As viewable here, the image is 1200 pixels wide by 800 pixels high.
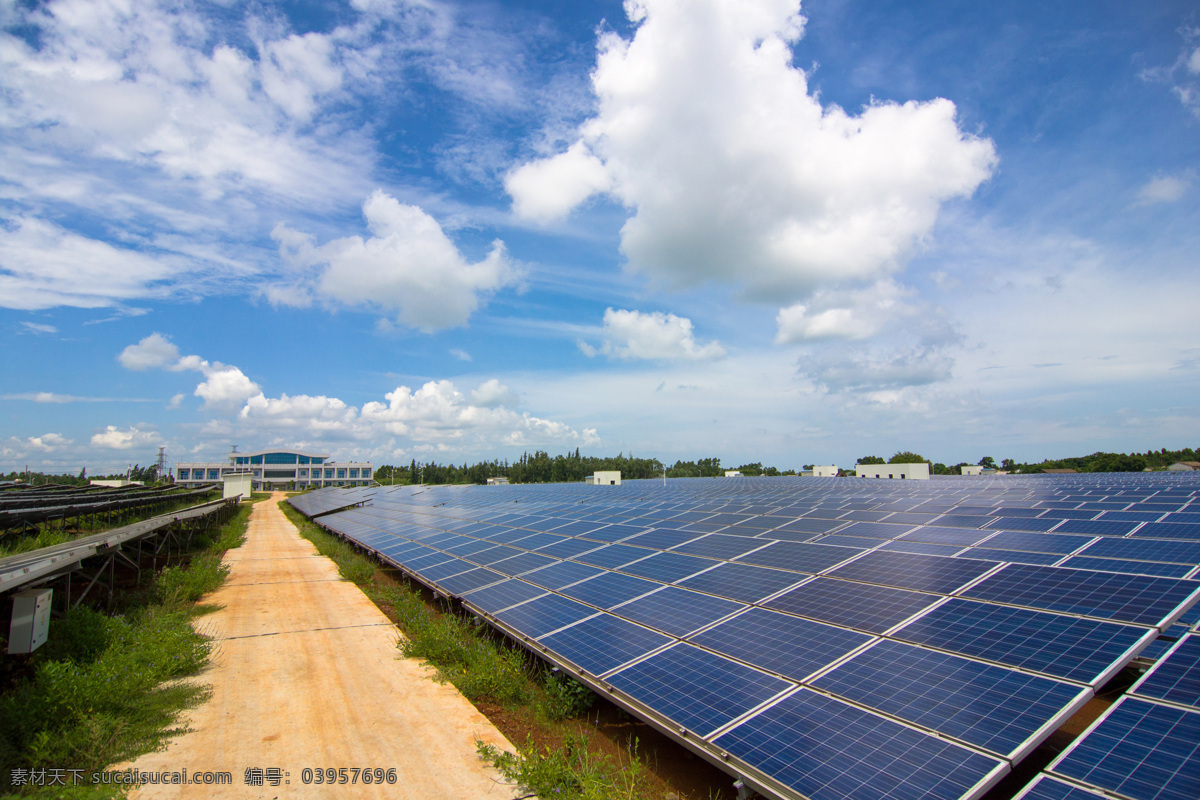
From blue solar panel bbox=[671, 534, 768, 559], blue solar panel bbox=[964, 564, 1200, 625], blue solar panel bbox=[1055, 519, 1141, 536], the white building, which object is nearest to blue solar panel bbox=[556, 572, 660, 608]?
blue solar panel bbox=[671, 534, 768, 559]

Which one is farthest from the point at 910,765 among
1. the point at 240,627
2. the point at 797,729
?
the point at 240,627

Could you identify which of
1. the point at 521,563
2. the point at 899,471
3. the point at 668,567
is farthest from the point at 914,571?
the point at 899,471

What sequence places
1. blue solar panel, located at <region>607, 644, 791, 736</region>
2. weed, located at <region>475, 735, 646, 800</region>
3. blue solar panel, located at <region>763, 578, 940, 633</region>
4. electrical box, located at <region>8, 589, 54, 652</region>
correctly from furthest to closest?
electrical box, located at <region>8, 589, 54, 652</region> < blue solar panel, located at <region>763, 578, 940, 633</region> < weed, located at <region>475, 735, 646, 800</region> < blue solar panel, located at <region>607, 644, 791, 736</region>

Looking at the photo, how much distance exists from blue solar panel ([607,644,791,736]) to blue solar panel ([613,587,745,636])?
0.84 metres

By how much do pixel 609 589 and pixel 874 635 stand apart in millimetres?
5758

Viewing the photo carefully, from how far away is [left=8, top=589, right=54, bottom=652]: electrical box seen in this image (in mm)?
8686

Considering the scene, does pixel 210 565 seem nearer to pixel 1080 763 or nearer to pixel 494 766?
pixel 494 766

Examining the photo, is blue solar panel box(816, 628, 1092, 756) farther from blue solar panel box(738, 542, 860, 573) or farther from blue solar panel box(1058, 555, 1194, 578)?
blue solar panel box(1058, 555, 1194, 578)

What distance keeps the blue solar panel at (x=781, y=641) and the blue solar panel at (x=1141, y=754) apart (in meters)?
2.70

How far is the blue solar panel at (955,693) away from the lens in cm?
544

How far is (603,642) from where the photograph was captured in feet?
30.8

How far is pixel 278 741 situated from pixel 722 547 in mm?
10297

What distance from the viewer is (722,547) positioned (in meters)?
14.2

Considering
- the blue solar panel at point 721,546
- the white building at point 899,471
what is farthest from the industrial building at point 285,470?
the blue solar panel at point 721,546
